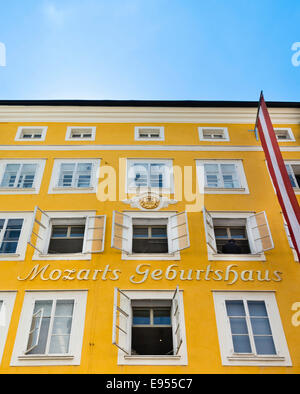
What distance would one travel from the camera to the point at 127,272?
1382cm

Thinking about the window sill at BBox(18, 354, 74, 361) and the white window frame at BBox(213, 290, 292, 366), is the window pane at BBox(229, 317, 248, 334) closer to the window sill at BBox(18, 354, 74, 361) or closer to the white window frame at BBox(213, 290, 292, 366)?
the white window frame at BBox(213, 290, 292, 366)

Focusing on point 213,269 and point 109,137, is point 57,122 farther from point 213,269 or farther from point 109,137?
point 213,269

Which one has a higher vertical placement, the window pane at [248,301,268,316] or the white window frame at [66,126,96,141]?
the white window frame at [66,126,96,141]

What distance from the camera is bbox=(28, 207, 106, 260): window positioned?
14.3 meters

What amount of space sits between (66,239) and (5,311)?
348 cm

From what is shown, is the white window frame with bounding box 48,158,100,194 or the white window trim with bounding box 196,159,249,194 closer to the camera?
the white window frame with bounding box 48,158,100,194

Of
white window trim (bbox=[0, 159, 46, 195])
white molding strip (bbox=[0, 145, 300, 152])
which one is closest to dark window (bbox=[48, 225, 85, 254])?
white window trim (bbox=[0, 159, 46, 195])

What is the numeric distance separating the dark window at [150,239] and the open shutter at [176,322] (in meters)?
2.36

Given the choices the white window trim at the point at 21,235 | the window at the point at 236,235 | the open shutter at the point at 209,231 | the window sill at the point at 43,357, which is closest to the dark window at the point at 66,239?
the white window trim at the point at 21,235

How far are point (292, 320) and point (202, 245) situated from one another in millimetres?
3914

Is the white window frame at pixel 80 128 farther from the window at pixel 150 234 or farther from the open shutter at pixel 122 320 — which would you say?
the open shutter at pixel 122 320

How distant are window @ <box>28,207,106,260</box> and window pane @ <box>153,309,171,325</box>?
9.81 feet

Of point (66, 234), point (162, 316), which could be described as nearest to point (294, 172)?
point (162, 316)

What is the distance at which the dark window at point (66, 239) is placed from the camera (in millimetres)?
14852
